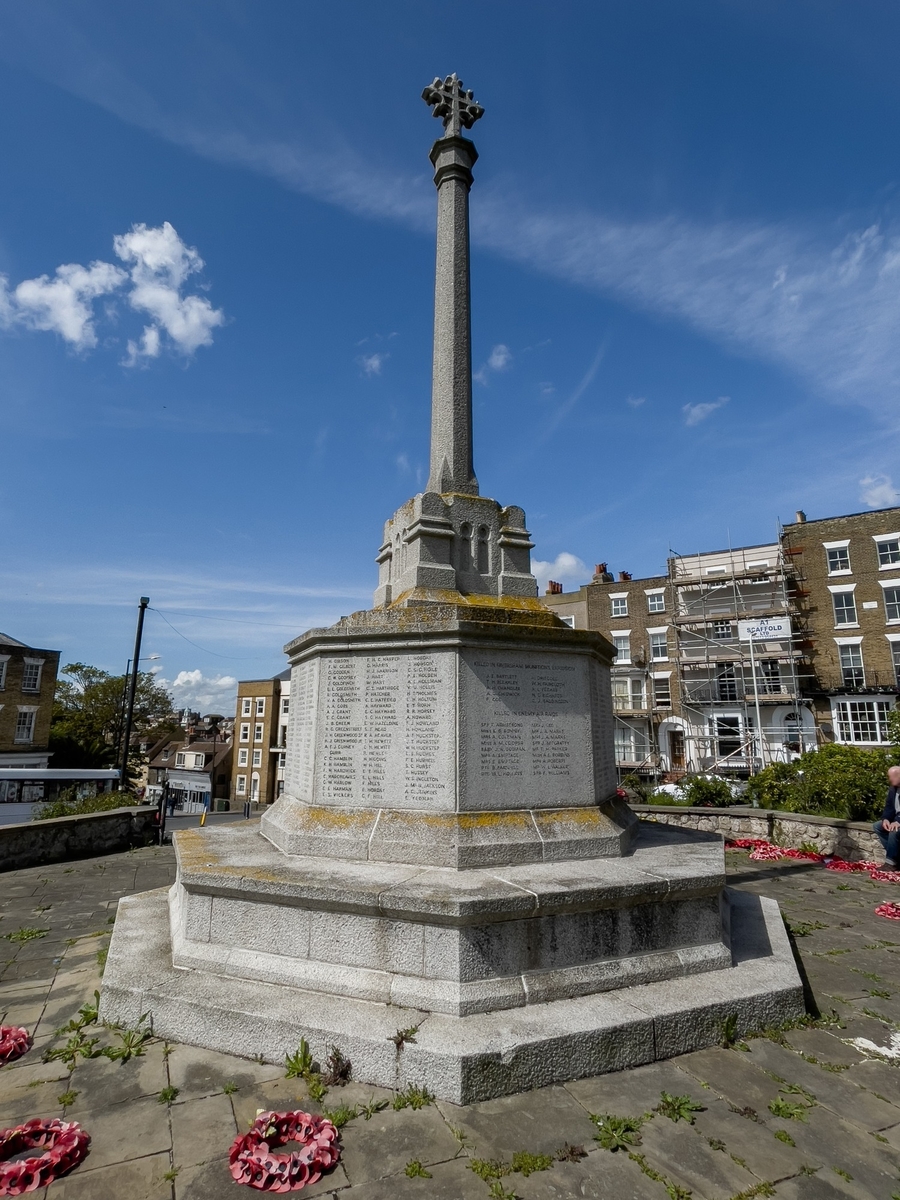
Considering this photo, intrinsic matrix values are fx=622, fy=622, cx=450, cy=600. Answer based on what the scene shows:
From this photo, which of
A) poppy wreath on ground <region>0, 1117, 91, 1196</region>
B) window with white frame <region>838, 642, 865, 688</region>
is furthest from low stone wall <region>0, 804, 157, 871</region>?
window with white frame <region>838, 642, 865, 688</region>

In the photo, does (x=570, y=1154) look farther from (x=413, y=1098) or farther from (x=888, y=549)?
(x=888, y=549)

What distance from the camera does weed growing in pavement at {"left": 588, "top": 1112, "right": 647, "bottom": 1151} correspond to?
10.4 ft

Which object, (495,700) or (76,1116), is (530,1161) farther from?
(495,700)

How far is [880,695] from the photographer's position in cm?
3088

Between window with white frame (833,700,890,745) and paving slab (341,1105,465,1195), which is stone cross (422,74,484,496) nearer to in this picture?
paving slab (341,1105,465,1195)

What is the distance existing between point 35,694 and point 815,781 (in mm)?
39621

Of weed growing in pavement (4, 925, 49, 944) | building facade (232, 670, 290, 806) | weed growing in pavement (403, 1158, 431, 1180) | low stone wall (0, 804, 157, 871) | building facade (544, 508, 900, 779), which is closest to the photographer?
weed growing in pavement (403, 1158, 431, 1180)

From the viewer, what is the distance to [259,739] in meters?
53.8

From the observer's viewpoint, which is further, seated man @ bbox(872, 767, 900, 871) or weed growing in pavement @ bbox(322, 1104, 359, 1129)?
seated man @ bbox(872, 767, 900, 871)

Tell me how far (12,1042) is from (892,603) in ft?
124

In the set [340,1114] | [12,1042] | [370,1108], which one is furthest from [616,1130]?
[12,1042]

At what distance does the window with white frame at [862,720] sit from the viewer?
30812 mm

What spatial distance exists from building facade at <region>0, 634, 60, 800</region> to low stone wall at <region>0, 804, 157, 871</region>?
27758 millimetres

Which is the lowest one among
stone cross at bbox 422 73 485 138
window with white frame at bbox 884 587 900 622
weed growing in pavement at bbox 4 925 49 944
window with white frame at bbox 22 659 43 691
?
weed growing in pavement at bbox 4 925 49 944
